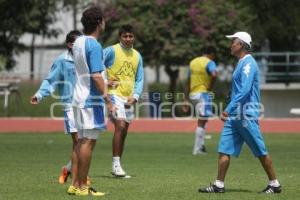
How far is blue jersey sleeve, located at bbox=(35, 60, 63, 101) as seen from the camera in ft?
39.1

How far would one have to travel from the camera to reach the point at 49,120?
28266 mm

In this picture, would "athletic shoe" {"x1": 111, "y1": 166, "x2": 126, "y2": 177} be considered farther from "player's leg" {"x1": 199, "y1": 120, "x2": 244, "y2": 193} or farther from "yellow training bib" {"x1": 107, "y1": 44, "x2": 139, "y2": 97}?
"player's leg" {"x1": 199, "y1": 120, "x2": 244, "y2": 193}

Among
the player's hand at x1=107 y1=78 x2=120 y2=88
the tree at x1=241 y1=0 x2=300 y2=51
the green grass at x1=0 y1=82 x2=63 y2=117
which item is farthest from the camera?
the tree at x1=241 y1=0 x2=300 y2=51

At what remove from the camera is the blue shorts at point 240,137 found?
35.1 ft

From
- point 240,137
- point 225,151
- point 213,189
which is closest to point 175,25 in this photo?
point 240,137

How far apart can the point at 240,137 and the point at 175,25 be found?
22.3 meters

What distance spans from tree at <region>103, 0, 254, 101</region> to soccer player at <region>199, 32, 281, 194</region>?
21487mm

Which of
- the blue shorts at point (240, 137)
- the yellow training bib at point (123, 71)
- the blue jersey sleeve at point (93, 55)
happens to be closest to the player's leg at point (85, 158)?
the blue jersey sleeve at point (93, 55)

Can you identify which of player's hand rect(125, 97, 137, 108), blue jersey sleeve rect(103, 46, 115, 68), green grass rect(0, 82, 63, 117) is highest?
blue jersey sleeve rect(103, 46, 115, 68)

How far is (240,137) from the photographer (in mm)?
10859

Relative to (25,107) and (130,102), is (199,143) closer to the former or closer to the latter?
(130,102)

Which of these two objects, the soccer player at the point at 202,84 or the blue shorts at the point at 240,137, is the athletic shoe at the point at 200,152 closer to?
the soccer player at the point at 202,84

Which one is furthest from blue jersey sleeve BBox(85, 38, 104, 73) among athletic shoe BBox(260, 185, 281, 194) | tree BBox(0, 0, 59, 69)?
tree BBox(0, 0, 59, 69)

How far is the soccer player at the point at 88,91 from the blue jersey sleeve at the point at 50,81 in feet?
5.47
